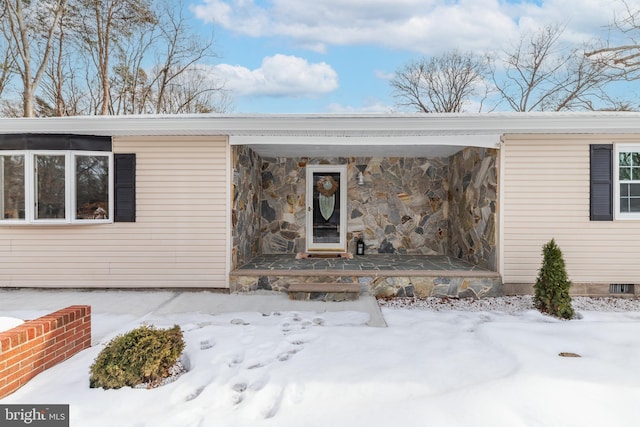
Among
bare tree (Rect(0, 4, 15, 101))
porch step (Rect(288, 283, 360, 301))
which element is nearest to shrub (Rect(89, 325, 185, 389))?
porch step (Rect(288, 283, 360, 301))

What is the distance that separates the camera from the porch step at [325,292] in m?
5.06

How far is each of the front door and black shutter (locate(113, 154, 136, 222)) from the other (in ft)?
11.7

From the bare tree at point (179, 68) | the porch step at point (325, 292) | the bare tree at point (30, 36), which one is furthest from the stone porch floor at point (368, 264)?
the bare tree at point (179, 68)

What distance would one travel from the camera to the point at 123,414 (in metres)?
2.29

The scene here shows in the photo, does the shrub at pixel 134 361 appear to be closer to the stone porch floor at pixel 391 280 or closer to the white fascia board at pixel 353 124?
the stone porch floor at pixel 391 280

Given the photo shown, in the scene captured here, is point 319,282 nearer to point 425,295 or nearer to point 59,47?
point 425,295

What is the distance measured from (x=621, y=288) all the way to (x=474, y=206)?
8.12 feet

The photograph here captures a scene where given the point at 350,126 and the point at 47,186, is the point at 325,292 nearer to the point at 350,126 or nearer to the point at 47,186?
the point at 350,126

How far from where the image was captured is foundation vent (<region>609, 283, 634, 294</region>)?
5387 mm

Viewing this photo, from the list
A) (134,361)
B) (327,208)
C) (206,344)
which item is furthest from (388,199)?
(134,361)

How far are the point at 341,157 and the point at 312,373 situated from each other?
18.4ft

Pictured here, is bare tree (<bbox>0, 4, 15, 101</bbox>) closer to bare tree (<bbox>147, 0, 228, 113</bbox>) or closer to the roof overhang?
bare tree (<bbox>147, 0, 228, 113</bbox>)

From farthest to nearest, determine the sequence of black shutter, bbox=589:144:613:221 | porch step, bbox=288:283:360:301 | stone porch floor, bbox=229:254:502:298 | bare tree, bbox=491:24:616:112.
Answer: bare tree, bbox=491:24:616:112, stone porch floor, bbox=229:254:502:298, black shutter, bbox=589:144:613:221, porch step, bbox=288:283:360:301

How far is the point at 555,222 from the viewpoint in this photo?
17.4 ft
